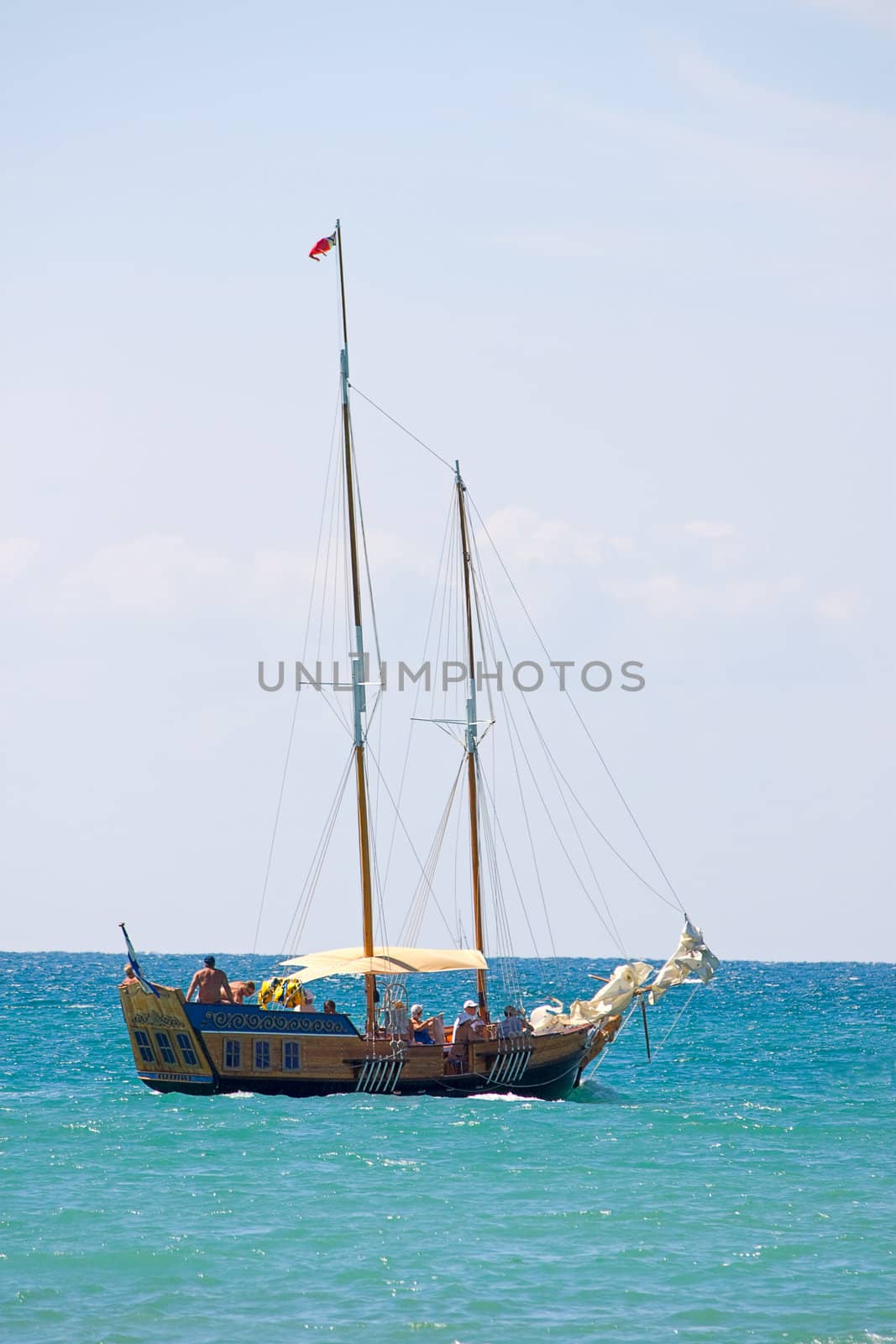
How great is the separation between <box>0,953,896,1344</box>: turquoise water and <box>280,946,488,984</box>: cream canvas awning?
2866 mm

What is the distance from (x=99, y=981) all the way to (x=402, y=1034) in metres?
90.2

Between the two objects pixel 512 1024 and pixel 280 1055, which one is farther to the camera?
pixel 512 1024

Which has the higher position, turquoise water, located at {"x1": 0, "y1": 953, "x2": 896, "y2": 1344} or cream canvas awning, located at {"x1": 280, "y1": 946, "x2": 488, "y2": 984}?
cream canvas awning, located at {"x1": 280, "y1": 946, "x2": 488, "y2": 984}

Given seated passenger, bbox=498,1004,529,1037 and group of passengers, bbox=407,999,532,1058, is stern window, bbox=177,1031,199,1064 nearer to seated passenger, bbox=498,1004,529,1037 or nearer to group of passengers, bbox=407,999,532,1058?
group of passengers, bbox=407,999,532,1058

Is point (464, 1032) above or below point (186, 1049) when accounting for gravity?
above

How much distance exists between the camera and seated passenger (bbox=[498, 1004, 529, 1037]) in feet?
123

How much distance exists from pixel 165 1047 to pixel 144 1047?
2.39 ft

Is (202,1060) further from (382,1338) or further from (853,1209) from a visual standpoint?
(382,1338)

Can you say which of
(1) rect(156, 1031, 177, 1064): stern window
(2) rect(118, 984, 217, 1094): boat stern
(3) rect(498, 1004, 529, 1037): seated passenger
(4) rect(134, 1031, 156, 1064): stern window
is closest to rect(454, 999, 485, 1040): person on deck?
(3) rect(498, 1004, 529, 1037): seated passenger

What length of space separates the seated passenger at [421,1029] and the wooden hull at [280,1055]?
0.43m

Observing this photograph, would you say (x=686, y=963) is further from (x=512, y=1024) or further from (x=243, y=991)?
(x=243, y=991)

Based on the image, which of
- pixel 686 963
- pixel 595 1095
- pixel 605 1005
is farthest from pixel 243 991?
pixel 686 963

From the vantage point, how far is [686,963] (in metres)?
40.7

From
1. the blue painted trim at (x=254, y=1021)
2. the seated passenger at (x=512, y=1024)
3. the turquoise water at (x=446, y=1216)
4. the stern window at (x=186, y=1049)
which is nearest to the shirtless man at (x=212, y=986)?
the blue painted trim at (x=254, y=1021)
